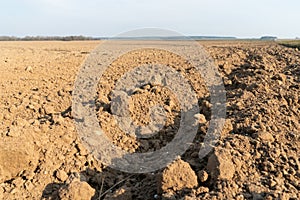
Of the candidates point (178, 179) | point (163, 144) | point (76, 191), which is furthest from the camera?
point (163, 144)

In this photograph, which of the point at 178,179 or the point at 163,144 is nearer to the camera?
the point at 178,179

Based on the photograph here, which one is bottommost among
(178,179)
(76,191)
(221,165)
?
(76,191)

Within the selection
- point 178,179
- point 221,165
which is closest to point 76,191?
point 178,179

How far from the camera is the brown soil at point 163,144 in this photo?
3086 millimetres

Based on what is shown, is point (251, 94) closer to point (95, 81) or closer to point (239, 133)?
point (239, 133)

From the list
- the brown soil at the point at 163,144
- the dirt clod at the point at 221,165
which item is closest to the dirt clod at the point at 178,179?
the brown soil at the point at 163,144

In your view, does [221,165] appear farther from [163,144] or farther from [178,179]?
[163,144]

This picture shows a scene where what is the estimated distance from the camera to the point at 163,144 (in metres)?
4.26

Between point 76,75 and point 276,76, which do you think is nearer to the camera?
point 276,76

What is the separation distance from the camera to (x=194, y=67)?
6.63 metres

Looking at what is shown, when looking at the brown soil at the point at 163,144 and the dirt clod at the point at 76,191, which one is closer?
the brown soil at the point at 163,144

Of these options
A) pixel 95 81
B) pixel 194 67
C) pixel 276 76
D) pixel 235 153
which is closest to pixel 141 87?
pixel 95 81

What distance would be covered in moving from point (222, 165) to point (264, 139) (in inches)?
29.4

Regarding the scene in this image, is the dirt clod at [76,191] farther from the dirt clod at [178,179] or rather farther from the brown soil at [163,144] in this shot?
the dirt clod at [178,179]
